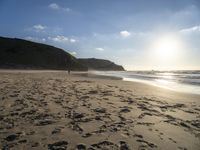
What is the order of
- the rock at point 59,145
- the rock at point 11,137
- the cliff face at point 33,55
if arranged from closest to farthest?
1. the rock at point 59,145
2. the rock at point 11,137
3. the cliff face at point 33,55

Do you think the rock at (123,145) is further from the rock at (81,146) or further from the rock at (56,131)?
the rock at (56,131)

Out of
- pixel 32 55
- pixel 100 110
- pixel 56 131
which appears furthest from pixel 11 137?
pixel 32 55

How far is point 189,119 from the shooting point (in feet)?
22.6

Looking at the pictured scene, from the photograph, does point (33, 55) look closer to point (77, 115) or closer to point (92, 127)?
point (77, 115)

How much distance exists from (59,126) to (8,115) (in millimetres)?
1832

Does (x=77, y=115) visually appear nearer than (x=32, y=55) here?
Yes

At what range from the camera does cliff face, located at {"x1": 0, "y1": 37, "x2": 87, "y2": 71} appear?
77.7 metres

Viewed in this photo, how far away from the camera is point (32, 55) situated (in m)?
84.5

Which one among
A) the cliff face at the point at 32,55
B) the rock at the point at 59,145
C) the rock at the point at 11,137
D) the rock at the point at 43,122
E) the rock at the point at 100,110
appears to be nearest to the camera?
the rock at the point at 59,145

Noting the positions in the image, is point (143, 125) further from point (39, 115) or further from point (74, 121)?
point (39, 115)

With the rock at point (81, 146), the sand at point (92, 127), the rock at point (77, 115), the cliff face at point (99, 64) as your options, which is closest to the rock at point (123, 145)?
the sand at point (92, 127)

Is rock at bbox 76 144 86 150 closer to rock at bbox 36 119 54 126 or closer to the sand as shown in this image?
the sand

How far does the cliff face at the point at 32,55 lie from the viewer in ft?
255

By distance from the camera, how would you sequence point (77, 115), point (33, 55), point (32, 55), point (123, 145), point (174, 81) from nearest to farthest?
point (123, 145), point (77, 115), point (174, 81), point (32, 55), point (33, 55)
